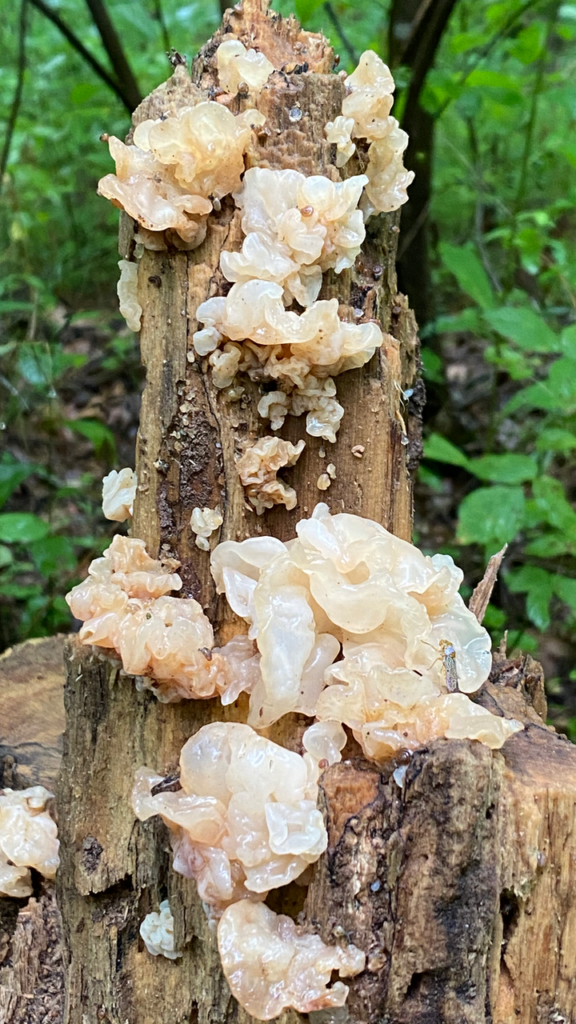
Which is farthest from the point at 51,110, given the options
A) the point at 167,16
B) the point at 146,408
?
the point at 146,408

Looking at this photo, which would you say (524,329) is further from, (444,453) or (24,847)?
(24,847)

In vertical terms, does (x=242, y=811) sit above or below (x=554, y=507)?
below

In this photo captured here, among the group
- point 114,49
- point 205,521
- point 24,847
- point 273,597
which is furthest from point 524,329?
point 114,49

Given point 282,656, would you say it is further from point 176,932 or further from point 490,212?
point 490,212

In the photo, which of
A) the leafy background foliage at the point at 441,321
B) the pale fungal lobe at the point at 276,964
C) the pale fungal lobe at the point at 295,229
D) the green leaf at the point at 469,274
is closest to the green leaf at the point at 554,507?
the leafy background foliage at the point at 441,321

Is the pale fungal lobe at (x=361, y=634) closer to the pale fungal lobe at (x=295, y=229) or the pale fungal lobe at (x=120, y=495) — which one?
the pale fungal lobe at (x=120, y=495)

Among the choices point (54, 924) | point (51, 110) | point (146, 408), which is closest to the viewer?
point (146, 408)
